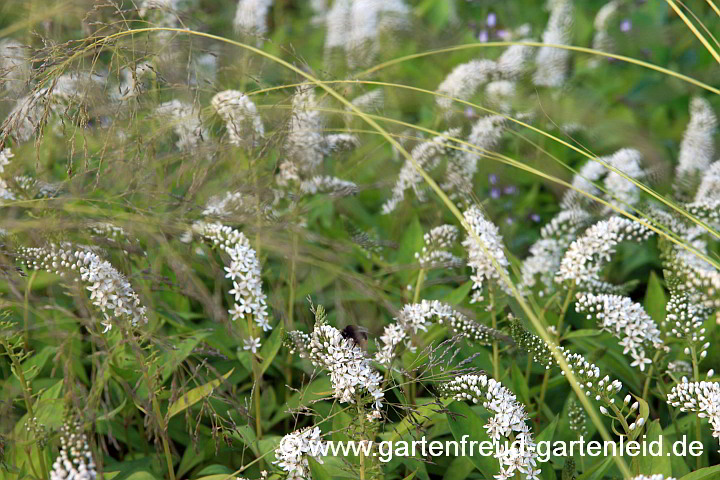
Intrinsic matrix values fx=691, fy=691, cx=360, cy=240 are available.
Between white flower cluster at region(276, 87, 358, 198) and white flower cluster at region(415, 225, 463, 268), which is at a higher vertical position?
white flower cluster at region(276, 87, 358, 198)

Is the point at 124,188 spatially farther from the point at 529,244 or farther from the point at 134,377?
the point at 529,244

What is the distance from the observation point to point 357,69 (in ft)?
8.46

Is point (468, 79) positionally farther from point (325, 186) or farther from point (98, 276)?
point (98, 276)

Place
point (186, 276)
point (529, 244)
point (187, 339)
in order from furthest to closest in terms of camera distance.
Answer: point (529, 244) < point (187, 339) < point (186, 276)

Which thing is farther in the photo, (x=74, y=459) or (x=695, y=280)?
(x=695, y=280)

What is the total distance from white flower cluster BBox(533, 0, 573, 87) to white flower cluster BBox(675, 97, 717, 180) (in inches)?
23.2

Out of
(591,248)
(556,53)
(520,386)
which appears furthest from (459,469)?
(556,53)

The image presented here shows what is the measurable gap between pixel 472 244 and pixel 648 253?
0.95 m

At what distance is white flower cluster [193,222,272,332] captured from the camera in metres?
1.38

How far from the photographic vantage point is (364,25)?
3.08 metres

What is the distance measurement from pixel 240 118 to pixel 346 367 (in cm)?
78

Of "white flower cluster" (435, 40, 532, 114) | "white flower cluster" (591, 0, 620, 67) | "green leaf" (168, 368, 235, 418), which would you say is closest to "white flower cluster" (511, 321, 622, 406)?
"green leaf" (168, 368, 235, 418)

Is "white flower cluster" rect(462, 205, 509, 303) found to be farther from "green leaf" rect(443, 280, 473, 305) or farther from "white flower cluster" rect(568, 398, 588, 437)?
"white flower cluster" rect(568, 398, 588, 437)

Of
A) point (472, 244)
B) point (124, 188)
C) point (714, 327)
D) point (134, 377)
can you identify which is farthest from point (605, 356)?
point (124, 188)
